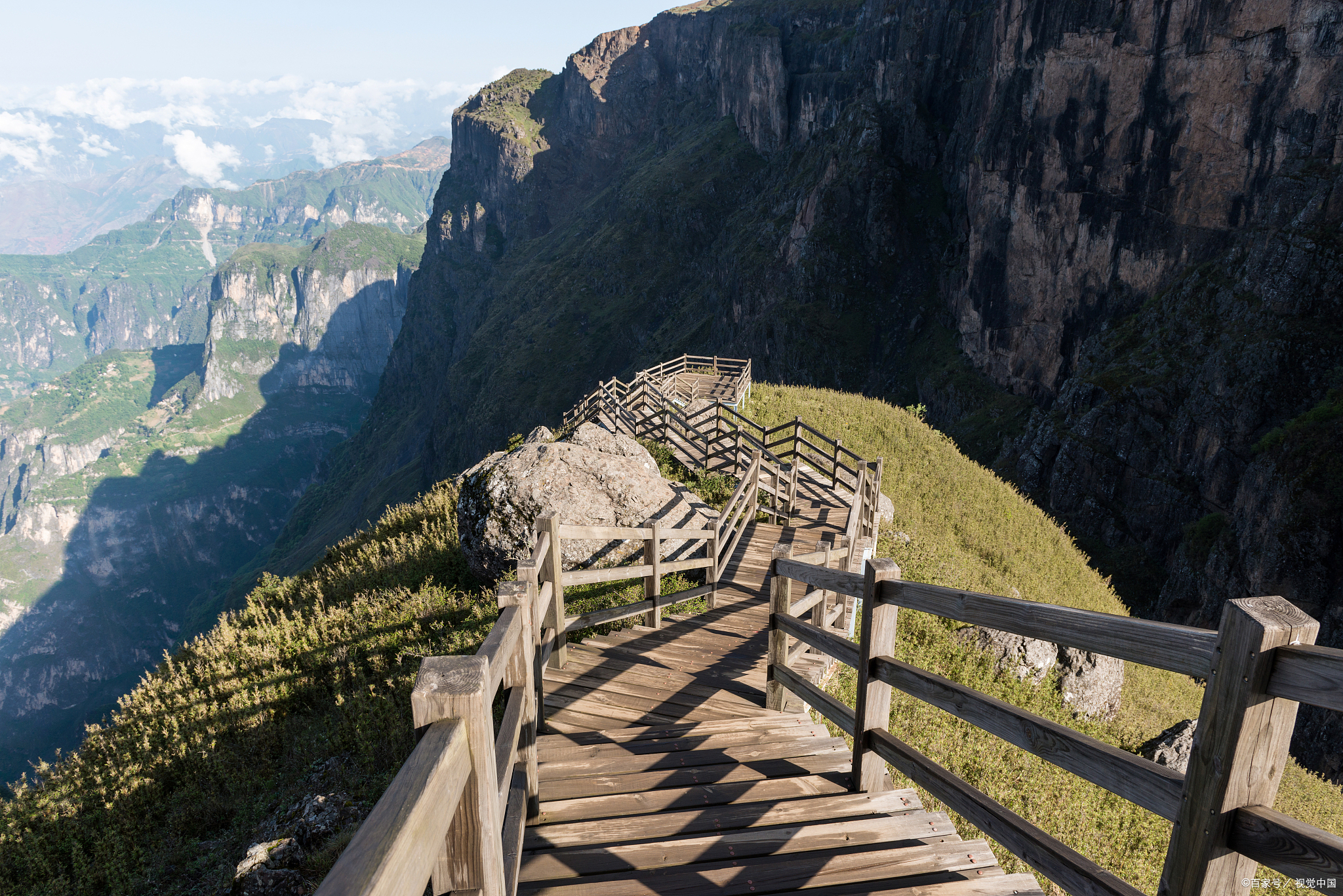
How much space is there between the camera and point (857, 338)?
237ft

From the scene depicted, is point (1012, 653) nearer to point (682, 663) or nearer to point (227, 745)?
point (682, 663)

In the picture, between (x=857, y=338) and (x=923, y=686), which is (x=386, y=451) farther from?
(x=923, y=686)

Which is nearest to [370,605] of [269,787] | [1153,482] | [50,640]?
[269,787]

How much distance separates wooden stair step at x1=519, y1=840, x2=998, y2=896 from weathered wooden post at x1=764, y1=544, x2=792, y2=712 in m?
1.91

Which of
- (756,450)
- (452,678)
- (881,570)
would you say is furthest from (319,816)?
(756,450)

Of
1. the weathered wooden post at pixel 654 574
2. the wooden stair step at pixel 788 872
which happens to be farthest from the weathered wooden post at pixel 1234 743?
the weathered wooden post at pixel 654 574

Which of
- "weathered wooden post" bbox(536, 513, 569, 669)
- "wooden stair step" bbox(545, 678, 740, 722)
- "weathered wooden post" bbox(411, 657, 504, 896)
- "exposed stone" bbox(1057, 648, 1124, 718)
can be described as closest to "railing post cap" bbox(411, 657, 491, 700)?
"weathered wooden post" bbox(411, 657, 504, 896)

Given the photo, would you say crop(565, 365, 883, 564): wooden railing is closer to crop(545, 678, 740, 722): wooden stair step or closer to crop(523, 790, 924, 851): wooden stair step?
crop(545, 678, 740, 722): wooden stair step

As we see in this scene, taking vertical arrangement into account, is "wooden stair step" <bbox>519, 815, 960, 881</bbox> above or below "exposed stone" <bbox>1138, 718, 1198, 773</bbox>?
above

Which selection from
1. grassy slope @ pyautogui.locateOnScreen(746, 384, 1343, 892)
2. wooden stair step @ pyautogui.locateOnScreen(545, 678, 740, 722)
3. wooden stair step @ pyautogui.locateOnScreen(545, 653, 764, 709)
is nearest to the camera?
wooden stair step @ pyautogui.locateOnScreen(545, 678, 740, 722)

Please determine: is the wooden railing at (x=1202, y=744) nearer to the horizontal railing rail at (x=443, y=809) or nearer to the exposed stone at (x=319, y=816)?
the horizontal railing rail at (x=443, y=809)

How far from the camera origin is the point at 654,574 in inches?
284

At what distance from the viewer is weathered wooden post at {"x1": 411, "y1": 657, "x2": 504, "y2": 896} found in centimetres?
182

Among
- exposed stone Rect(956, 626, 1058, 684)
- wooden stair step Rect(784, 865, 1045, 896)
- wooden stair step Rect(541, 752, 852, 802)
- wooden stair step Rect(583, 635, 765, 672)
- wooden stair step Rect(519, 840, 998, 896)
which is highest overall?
wooden stair step Rect(784, 865, 1045, 896)
